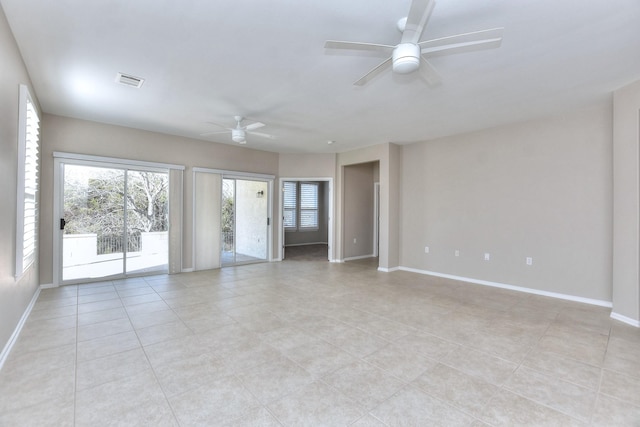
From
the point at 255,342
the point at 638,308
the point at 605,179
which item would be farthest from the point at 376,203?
the point at 255,342

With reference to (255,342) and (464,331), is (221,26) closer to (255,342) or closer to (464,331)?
(255,342)

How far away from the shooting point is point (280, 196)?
724 cm

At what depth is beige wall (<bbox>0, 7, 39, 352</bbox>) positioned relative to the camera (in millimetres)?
2344

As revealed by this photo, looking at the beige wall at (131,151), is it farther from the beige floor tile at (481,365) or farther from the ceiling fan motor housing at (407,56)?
the beige floor tile at (481,365)

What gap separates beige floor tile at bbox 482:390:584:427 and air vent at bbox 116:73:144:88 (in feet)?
14.4

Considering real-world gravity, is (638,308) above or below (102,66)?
below

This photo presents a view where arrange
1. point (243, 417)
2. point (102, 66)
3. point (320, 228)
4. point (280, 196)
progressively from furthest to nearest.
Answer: point (320, 228) < point (280, 196) < point (102, 66) < point (243, 417)

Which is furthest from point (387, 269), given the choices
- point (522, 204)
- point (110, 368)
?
point (110, 368)

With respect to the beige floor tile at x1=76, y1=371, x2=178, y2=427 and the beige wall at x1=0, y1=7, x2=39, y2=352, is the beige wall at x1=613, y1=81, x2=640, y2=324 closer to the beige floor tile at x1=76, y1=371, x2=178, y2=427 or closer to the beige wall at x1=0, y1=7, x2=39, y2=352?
the beige floor tile at x1=76, y1=371, x2=178, y2=427

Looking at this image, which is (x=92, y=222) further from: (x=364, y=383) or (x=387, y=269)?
(x=387, y=269)

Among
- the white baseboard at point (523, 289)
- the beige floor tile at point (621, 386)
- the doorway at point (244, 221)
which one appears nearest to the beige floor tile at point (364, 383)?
the beige floor tile at point (621, 386)

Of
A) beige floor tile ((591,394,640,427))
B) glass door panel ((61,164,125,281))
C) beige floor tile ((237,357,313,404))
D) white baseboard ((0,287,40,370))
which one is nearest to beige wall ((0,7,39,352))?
white baseboard ((0,287,40,370))

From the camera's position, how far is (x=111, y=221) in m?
5.02

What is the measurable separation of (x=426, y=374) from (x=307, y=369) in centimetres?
93
